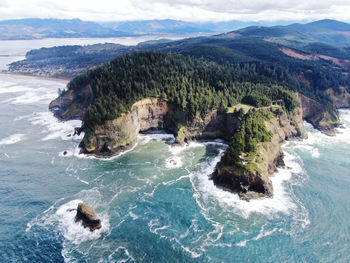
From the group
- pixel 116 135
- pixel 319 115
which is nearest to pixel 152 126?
pixel 116 135

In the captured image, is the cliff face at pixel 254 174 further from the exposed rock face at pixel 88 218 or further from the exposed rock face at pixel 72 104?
the exposed rock face at pixel 72 104

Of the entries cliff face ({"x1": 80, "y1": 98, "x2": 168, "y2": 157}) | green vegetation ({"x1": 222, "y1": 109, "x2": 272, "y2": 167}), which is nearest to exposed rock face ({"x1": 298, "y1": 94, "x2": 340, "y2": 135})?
green vegetation ({"x1": 222, "y1": 109, "x2": 272, "y2": 167})

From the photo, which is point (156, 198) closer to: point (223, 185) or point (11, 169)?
point (223, 185)

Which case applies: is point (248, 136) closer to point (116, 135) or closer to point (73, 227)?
point (116, 135)

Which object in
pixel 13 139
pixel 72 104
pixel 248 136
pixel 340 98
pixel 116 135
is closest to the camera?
pixel 248 136

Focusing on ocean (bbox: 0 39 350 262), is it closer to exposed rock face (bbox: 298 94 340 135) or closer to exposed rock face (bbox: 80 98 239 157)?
exposed rock face (bbox: 80 98 239 157)

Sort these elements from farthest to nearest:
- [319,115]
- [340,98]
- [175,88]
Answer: [340,98] → [319,115] → [175,88]

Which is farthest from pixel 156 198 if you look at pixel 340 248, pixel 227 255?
pixel 340 248

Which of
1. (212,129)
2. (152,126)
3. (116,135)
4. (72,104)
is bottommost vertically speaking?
(212,129)
